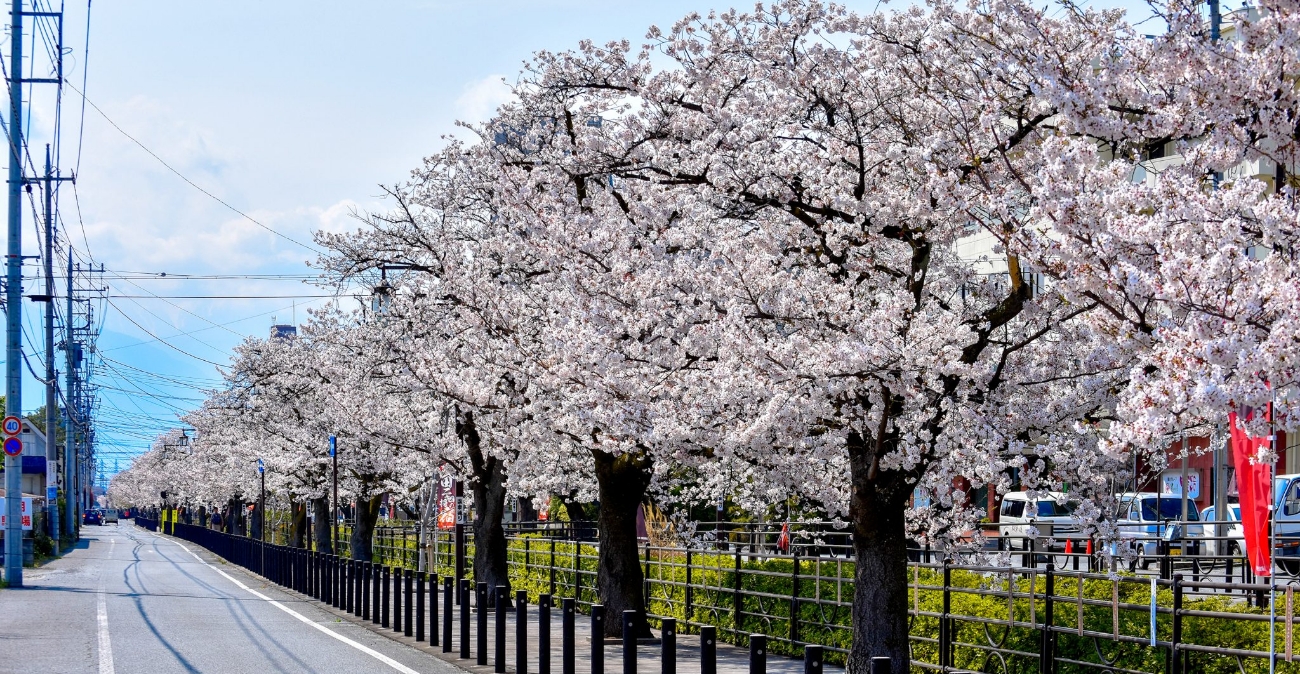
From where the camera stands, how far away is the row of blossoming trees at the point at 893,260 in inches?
269

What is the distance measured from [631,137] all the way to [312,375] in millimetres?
28241

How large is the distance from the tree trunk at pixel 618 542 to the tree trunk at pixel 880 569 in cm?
681

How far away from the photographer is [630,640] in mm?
10242

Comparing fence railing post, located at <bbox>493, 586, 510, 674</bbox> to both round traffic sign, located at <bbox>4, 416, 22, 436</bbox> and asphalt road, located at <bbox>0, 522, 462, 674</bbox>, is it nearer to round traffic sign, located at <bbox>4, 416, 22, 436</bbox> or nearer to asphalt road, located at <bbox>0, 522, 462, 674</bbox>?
asphalt road, located at <bbox>0, 522, 462, 674</bbox>

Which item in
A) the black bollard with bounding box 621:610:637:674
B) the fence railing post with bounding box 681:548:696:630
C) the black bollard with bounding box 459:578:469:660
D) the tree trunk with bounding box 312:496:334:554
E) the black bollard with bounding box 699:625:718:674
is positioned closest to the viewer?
the black bollard with bounding box 699:625:718:674

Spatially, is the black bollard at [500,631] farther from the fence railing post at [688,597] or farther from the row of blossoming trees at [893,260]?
the fence railing post at [688,597]

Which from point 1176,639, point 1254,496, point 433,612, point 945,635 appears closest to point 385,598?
point 433,612

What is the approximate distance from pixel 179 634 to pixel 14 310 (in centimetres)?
1615

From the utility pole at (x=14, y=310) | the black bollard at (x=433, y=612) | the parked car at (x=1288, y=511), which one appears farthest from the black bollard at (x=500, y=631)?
the utility pole at (x=14, y=310)

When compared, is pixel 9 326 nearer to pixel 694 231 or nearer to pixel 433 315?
pixel 433 315

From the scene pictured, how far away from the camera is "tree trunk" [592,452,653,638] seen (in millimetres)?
19000

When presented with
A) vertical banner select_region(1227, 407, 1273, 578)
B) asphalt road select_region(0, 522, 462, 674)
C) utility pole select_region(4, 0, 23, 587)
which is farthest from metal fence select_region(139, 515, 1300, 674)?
utility pole select_region(4, 0, 23, 587)

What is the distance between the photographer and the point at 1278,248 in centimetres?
702

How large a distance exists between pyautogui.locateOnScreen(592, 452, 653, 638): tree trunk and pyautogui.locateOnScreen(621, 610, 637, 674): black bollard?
852 cm
